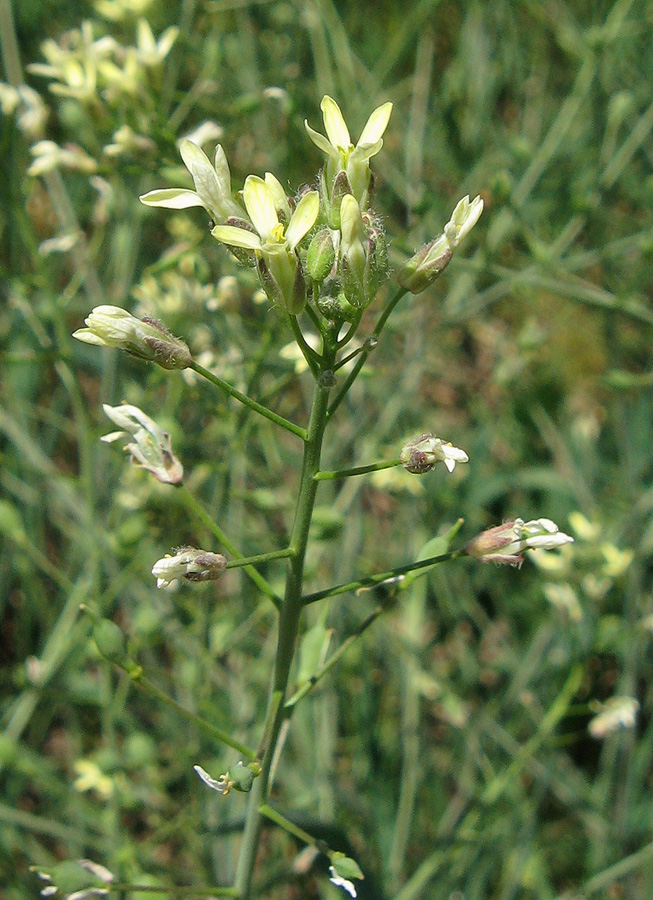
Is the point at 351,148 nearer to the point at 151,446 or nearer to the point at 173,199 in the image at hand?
the point at 173,199

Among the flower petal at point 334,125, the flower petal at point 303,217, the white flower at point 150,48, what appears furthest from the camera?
the white flower at point 150,48

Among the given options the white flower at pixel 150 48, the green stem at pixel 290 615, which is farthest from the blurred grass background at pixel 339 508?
the green stem at pixel 290 615

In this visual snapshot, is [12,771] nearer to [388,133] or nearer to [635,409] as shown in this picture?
[635,409]

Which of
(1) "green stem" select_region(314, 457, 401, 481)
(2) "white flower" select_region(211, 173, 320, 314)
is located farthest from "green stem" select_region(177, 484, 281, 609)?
(2) "white flower" select_region(211, 173, 320, 314)

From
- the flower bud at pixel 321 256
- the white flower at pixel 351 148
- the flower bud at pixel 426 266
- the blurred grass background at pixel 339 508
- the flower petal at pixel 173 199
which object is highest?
the white flower at pixel 351 148

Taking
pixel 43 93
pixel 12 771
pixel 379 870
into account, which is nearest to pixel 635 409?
pixel 379 870

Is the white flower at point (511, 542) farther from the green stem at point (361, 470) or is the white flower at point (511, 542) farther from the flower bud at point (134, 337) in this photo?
the flower bud at point (134, 337)
